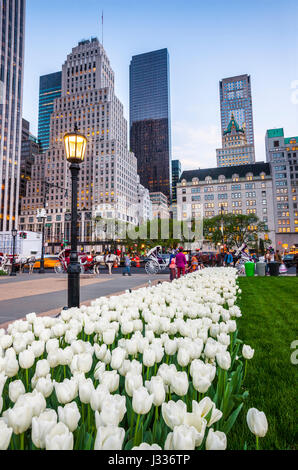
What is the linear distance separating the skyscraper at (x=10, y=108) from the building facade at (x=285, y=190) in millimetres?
110598

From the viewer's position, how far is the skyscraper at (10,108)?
411ft

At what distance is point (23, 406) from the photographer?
1.20 meters

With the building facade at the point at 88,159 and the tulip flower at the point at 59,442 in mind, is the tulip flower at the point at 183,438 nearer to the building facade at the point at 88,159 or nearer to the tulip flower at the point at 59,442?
the tulip flower at the point at 59,442

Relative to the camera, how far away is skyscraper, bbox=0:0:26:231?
125312 mm

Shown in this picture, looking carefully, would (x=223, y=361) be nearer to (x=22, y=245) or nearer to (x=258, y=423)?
(x=258, y=423)

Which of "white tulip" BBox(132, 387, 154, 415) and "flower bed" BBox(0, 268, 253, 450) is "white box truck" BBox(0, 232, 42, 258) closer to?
"flower bed" BBox(0, 268, 253, 450)

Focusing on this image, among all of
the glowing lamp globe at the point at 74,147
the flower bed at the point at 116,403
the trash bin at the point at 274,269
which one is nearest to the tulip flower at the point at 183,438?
the flower bed at the point at 116,403

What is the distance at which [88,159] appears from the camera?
13012cm

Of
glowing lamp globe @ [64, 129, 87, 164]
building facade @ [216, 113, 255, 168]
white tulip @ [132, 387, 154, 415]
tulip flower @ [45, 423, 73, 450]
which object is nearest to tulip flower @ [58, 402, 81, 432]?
tulip flower @ [45, 423, 73, 450]

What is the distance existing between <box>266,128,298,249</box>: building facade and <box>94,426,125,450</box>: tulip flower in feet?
369

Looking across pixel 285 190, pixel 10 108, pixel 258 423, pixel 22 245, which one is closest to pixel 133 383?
pixel 258 423
